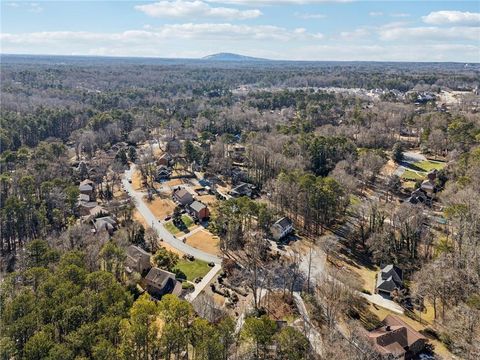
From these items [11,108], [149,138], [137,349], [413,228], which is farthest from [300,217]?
[11,108]

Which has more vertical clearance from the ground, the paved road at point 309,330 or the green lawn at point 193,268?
the paved road at point 309,330

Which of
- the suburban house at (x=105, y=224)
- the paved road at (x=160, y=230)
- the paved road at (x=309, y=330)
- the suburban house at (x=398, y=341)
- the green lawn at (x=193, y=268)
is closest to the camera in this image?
the suburban house at (x=398, y=341)

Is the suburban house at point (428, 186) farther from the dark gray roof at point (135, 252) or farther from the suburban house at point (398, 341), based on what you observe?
the dark gray roof at point (135, 252)

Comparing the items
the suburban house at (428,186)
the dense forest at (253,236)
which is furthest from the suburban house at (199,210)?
the suburban house at (428,186)

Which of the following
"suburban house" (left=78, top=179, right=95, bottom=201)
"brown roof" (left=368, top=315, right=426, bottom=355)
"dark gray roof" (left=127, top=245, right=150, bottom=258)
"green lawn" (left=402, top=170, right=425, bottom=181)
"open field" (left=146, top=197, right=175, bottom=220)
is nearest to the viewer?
"brown roof" (left=368, top=315, right=426, bottom=355)

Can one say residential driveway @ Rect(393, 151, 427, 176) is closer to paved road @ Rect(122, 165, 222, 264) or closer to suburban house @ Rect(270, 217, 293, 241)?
suburban house @ Rect(270, 217, 293, 241)

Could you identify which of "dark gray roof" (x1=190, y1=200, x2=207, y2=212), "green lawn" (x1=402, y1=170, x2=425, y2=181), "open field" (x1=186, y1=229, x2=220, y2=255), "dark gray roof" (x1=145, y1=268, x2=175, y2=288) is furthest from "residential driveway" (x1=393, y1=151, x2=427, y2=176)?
"dark gray roof" (x1=145, y1=268, x2=175, y2=288)
